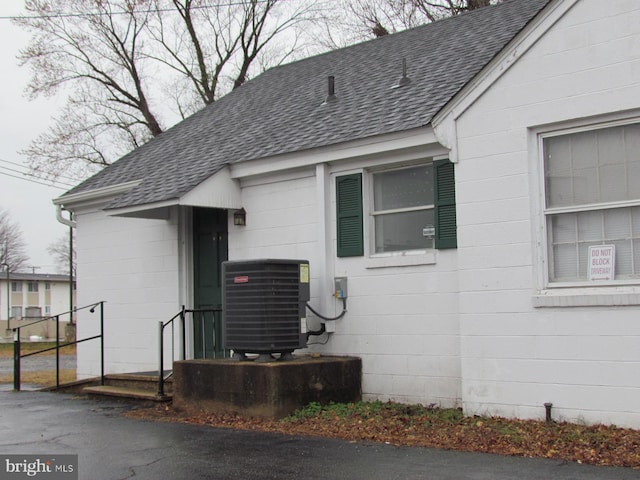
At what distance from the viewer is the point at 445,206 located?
29.3ft

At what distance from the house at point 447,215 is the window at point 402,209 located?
0.06 feet

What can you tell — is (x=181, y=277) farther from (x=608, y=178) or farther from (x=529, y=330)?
(x=608, y=178)

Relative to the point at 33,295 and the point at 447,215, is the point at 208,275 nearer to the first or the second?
the point at 447,215

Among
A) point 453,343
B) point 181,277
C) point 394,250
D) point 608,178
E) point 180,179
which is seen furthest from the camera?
point 181,277

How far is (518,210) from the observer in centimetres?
Result: 787

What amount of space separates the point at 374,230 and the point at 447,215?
1.15 metres

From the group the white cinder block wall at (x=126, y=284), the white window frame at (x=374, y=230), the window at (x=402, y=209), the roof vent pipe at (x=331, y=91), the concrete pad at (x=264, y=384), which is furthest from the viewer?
the white cinder block wall at (x=126, y=284)

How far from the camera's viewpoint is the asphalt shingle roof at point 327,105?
10148 millimetres

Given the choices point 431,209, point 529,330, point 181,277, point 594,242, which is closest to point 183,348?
point 181,277

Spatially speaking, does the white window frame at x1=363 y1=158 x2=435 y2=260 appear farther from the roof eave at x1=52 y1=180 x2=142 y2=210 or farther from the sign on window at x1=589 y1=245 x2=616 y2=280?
the roof eave at x1=52 y1=180 x2=142 y2=210

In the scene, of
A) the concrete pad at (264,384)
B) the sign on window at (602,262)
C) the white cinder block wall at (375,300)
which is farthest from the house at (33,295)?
the sign on window at (602,262)

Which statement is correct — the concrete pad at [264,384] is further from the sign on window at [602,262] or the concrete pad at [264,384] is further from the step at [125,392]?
the sign on window at [602,262]

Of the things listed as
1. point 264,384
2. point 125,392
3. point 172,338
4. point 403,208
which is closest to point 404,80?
point 403,208

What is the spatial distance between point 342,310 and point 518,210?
2820 millimetres
